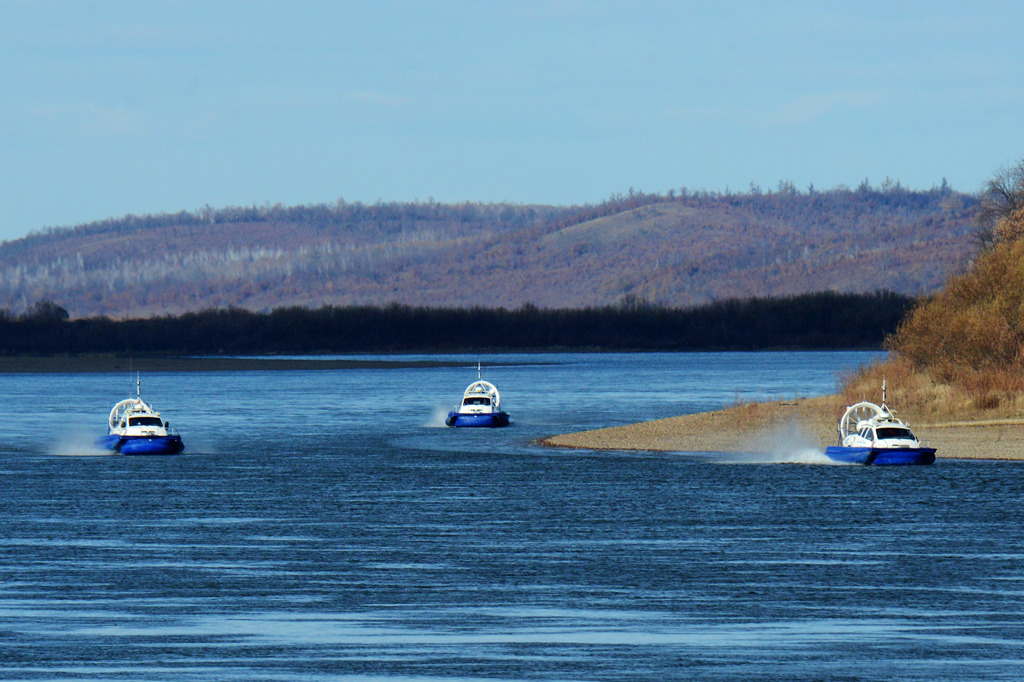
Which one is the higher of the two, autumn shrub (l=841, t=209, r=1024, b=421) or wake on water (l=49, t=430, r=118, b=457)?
autumn shrub (l=841, t=209, r=1024, b=421)

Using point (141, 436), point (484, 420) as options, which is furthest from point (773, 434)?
point (141, 436)

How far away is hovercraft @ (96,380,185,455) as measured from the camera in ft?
219

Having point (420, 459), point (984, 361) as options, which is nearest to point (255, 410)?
point (420, 459)

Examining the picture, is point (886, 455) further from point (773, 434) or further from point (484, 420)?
point (484, 420)

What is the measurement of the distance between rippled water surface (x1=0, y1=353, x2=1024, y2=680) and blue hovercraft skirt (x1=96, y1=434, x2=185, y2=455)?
2.26 feet

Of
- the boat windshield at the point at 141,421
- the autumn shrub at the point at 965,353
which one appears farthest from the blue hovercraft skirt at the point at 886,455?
the boat windshield at the point at 141,421

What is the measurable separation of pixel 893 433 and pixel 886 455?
4.08 feet

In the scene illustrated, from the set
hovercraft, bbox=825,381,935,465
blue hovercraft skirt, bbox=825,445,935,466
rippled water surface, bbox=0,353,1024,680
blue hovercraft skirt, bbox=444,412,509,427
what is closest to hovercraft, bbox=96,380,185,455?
rippled water surface, bbox=0,353,1024,680

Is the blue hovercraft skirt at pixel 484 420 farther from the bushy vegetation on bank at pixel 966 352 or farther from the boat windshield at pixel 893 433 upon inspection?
the boat windshield at pixel 893 433

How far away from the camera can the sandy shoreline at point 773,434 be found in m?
60.0

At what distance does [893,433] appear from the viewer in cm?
5562

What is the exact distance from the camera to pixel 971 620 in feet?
82.1

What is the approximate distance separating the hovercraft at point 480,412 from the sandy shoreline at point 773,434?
348 inches

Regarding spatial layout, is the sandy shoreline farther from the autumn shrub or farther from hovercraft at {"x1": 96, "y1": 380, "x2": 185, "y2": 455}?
hovercraft at {"x1": 96, "y1": 380, "x2": 185, "y2": 455}
